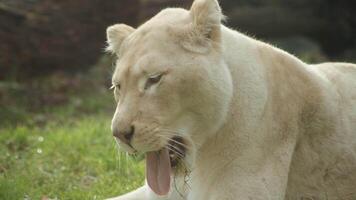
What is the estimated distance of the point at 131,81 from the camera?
4.12 metres

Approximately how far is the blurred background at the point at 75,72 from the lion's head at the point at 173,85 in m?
1.75

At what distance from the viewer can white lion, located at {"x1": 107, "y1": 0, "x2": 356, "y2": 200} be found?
4.10 m

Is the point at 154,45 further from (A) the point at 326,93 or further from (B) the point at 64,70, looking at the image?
(B) the point at 64,70

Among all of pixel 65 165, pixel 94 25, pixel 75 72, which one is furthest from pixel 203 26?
pixel 75 72

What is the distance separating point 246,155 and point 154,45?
2.85 feet

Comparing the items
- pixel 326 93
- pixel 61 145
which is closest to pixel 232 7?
pixel 61 145

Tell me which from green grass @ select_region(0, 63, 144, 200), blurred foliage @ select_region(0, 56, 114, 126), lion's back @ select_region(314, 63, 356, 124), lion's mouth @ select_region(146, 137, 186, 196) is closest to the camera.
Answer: lion's mouth @ select_region(146, 137, 186, 196)

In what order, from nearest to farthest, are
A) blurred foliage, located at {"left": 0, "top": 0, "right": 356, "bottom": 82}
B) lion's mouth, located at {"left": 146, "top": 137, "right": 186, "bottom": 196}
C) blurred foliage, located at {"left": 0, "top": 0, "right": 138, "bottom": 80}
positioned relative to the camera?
A: lion's mouth, located at {"left": 146, "top": 137, "right": 186, "bottom": 196}
blurred foliage, located at {"left": 0, "top": 0, "right": 138, "bottom": 80}
blurred foliage, located at {"left": 0, "top": 0, "right": 356, "bottom": 82}

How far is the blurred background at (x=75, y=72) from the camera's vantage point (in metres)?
6.45

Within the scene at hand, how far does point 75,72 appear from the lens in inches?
492

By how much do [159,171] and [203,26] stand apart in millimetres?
905

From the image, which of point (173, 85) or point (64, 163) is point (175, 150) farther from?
point (64, 163)

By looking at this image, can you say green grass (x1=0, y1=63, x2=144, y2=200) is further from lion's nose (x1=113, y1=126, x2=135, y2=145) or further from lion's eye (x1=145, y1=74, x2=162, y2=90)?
lion's eye (x1=145, y1=74, x2=162, y2=90)

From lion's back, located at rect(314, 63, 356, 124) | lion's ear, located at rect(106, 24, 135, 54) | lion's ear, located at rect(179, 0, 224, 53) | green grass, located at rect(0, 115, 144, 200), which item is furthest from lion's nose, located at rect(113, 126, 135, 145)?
lion's back, located at rect(314, 63, 356, 124)
